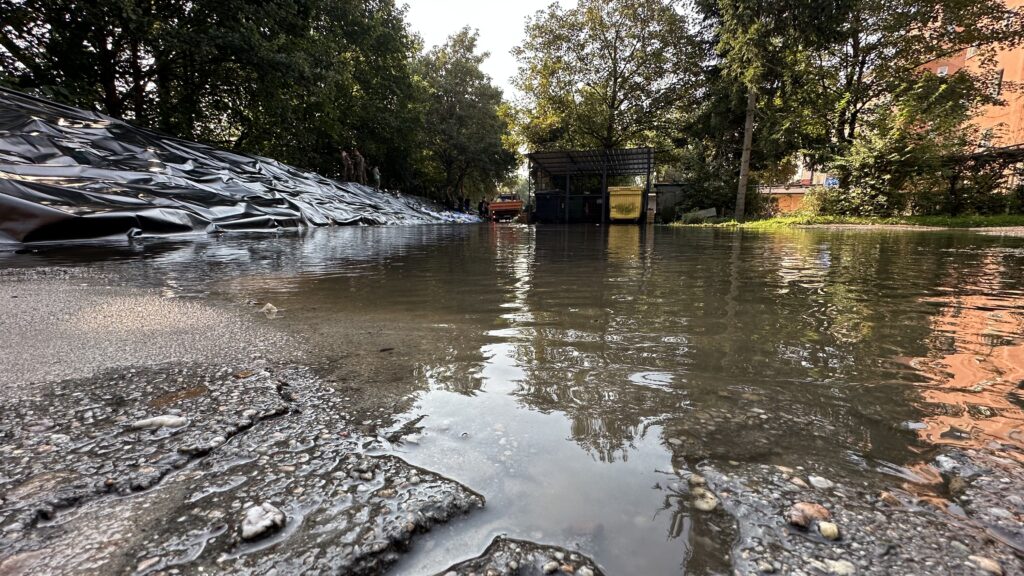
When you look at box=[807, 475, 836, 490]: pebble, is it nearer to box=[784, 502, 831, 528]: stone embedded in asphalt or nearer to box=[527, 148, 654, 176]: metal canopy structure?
box=[784, 502, 831, 528]: stone embedded in asphalt

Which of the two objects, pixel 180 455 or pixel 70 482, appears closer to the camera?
pixel 70 482

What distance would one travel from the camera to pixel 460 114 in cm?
2986

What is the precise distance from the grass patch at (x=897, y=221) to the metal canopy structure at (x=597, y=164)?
4.26m

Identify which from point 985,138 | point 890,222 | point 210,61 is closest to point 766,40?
point 985,138

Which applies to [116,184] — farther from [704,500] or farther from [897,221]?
[897,221]

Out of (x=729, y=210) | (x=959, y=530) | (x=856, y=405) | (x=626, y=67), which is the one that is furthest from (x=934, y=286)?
(x=626, y=67)

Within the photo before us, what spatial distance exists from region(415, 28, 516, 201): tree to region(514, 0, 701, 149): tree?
995 cm

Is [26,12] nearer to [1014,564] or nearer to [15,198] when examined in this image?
[15,198]

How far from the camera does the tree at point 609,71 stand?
57.5 ft

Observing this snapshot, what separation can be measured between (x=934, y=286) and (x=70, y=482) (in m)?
3.99

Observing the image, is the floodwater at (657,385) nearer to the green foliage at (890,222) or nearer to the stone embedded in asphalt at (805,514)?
the stone embedded in asphalt at (805,514)

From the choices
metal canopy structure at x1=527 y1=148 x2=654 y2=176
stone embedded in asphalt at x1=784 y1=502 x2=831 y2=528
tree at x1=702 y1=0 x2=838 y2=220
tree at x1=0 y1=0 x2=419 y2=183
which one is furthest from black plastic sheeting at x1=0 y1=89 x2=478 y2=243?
tree at x1=702 y1=0 x2=838 y2=220

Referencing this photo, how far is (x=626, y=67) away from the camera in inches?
726

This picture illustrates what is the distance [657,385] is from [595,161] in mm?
17924
